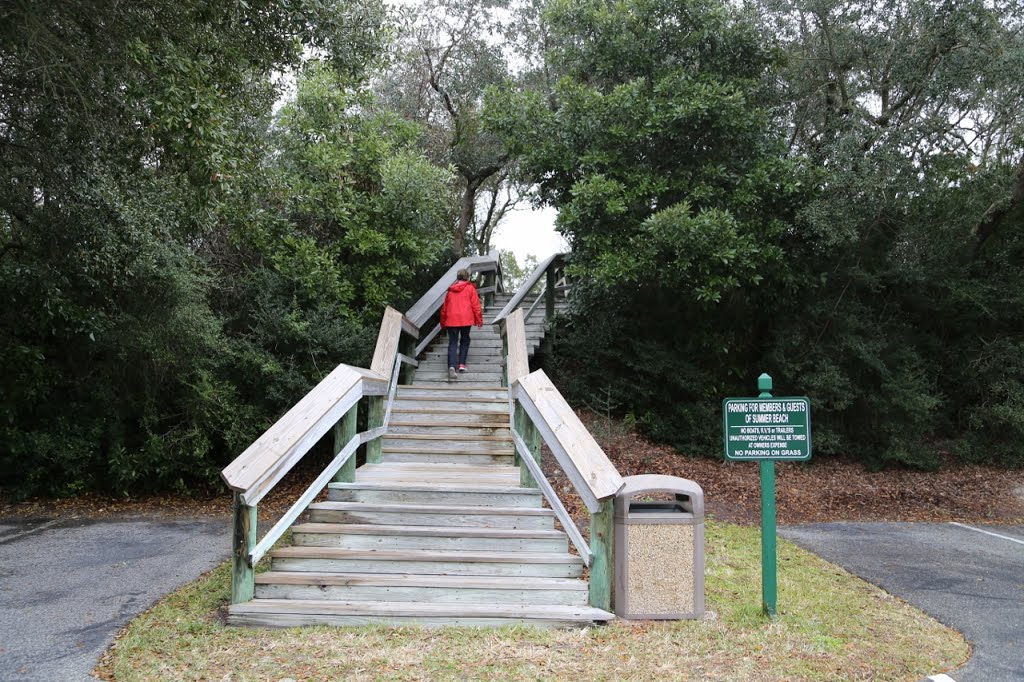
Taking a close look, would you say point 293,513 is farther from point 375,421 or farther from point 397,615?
point 375,421

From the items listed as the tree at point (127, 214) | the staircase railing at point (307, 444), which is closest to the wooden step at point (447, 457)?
the staircase railing at point (307, 444)

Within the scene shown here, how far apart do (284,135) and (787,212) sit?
7.58 metres

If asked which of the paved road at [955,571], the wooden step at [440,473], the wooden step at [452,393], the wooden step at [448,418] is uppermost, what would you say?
the wooden step at [452,393]

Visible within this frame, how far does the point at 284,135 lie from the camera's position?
11.2 meters

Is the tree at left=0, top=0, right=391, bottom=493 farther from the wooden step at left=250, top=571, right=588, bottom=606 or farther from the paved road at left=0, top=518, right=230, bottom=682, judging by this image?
the wooden step at left=250, top=571, right=588, bottom=606

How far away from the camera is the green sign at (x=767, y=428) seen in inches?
186

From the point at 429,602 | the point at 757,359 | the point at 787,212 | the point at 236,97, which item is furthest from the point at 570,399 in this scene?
the point at 429,602

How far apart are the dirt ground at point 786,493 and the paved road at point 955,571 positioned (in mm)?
885

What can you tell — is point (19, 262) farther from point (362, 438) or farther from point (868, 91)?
point (868, 91)

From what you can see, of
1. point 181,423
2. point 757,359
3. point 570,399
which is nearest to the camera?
point 181,423

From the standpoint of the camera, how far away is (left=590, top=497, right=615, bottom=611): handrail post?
4.64 m

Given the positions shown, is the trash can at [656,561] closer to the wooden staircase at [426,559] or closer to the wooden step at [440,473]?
the wooden staircase at [426,559]

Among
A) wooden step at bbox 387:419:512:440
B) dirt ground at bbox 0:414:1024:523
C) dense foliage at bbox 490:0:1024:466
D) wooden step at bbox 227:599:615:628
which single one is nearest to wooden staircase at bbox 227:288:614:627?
wooden step at bbox 227:599:615:628

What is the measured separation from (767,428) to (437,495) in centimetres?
A: 257
